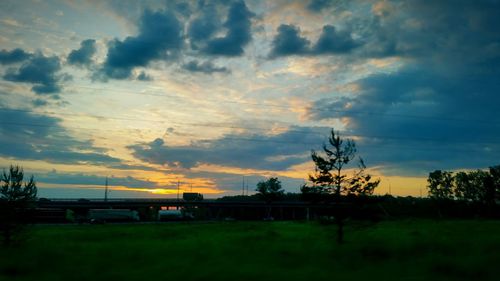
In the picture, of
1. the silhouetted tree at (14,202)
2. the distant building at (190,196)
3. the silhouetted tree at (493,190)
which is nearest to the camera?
the silhouetted tree at (14,202)

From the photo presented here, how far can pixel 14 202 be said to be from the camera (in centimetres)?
3275

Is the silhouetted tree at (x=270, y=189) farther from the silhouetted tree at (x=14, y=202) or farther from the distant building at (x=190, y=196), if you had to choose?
the silhouetted tree at (x=14, y=202)

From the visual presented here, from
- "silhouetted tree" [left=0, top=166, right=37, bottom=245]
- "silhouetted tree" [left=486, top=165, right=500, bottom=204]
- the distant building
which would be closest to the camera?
"silhouetted tree" [left=0, top=166, right=37, bottom=245]

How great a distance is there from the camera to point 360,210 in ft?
106

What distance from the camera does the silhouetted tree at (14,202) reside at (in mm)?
32125

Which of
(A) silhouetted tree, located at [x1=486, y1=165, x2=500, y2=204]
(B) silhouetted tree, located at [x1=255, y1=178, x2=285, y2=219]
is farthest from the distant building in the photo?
(A) silhouetted tree, located at [x1=486, y1=165, x2=500, y2=204]

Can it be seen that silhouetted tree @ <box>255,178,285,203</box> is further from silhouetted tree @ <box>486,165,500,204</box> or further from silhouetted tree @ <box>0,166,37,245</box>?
silhouetted tree @ <box>0,166,37,245</box>

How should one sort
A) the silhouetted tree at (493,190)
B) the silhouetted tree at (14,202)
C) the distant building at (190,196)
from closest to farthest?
1. the silhouetted tree at (14,202)
2. the silhouetted tree at (493,190)
3. the distant building at (190,196)

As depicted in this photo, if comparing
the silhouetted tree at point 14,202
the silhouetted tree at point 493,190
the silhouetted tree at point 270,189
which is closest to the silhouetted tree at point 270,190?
the silhouetted tree at point 270,189

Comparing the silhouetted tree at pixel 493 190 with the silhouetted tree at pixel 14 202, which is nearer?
the silhouetted tree at pixel 14 202

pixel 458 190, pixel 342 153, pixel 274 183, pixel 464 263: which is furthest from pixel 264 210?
pixel 464 263

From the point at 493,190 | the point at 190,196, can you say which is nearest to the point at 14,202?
the point at 190,196

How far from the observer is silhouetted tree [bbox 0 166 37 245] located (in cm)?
3212

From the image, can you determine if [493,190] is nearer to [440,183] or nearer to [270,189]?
[440,183]
